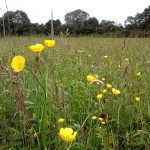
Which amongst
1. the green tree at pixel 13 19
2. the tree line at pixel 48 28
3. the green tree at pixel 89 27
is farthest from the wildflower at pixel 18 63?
the green tree at pixel 89 27

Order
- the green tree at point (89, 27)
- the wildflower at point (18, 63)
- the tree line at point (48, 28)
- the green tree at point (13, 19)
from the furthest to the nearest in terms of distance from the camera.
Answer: the green tree at point (89, 27) < the tree line at point (48, 28) < the green tree at point (13, 19) < the wildflower at point (18, 63)

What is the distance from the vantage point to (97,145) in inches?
54.4

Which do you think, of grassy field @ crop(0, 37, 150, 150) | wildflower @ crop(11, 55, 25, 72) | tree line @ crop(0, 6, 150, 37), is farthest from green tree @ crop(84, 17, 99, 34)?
wildflower @ crop(11, 55, 25, 72)

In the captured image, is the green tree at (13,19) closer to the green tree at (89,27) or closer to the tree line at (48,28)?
the tree line at (48,28)

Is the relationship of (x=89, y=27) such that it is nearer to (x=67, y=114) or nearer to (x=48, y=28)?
(x=48, y=28)

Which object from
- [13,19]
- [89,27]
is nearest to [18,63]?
[13,19]

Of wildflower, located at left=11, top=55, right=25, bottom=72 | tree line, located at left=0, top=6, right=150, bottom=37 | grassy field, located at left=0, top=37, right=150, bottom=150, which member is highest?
tree line, located at left=0, top=6, right=150, bottom=37

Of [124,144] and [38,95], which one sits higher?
[38,95]

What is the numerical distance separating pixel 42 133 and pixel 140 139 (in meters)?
0.50

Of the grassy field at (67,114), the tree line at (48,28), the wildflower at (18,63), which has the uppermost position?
the tree line at (48,28)

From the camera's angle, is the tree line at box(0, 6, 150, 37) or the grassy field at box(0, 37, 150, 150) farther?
the tree line at box(0, 6, 150, 37)

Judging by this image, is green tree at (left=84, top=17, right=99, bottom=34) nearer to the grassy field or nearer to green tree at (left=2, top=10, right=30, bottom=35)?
green tree at (left=2, top=10, right=30, bottom=35)

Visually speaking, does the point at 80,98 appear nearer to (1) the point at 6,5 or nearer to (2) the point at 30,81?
Answer: (2) the point at 30,81

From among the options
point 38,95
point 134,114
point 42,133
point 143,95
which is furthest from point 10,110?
point 143,95
